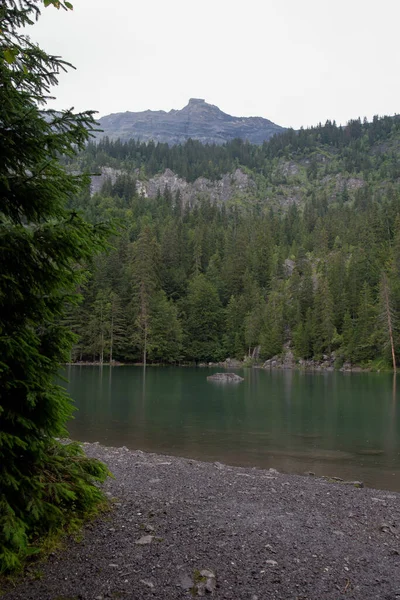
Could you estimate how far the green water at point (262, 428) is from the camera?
16.7 metres

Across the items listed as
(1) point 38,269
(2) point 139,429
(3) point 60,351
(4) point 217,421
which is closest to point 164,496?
(3) point 60,351

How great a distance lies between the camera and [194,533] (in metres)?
6.78

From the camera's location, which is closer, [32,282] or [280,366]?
[32,282]

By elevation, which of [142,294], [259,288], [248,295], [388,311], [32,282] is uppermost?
[259,288]

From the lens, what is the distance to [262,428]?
2336 cm

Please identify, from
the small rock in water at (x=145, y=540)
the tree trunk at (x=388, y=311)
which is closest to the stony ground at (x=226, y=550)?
the small rock in water at (x=145, y=540)

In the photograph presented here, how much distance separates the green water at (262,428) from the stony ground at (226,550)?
646cm

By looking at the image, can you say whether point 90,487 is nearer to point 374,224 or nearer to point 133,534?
point 133,534

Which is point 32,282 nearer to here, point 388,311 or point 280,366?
point 388,311

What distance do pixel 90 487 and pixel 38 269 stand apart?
10.5 feet

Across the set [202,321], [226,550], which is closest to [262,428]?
[226,550]

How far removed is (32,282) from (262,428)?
2000 centimetres

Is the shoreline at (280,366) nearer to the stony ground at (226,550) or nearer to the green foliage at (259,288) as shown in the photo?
the green foliage at (259,288)

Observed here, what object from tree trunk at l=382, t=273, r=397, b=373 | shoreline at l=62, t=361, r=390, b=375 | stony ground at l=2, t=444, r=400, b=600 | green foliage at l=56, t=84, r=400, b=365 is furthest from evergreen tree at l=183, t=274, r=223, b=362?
stony ground at l=2, t=444, r=400, b=600
